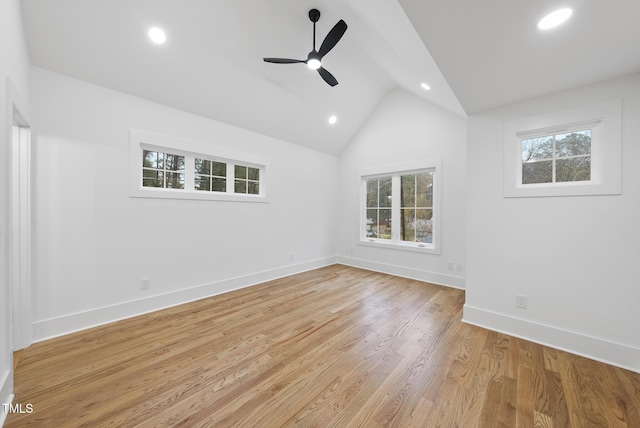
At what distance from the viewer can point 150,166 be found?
3029mm

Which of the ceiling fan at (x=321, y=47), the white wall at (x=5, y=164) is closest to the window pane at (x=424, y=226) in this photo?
the ceiling fan at (x=321, y=47)

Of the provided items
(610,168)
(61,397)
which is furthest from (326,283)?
(610,168)

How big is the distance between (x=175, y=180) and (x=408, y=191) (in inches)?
150

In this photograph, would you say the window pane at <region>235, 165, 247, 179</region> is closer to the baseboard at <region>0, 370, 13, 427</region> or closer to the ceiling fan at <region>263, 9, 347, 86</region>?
the ceiling fan at <region>263, 9, 347, 86</region>

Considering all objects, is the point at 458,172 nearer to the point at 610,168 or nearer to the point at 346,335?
the point at 610,168

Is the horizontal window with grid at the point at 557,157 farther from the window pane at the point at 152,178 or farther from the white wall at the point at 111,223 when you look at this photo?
the window pane at the point at 152,178

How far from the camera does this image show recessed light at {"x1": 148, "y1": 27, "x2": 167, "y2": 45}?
235 centimetres

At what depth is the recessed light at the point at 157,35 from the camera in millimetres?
2354

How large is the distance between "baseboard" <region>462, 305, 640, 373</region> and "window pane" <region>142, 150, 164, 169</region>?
4058mm

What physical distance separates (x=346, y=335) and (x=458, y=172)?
121 inches

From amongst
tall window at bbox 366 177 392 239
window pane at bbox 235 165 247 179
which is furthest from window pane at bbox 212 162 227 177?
tall window at bbox 366 177 392 239

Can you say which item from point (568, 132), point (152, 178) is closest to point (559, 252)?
point (568, 132)

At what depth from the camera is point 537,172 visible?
2.36 meters

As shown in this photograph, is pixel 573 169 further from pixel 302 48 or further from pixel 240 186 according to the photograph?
pixel 240 186
